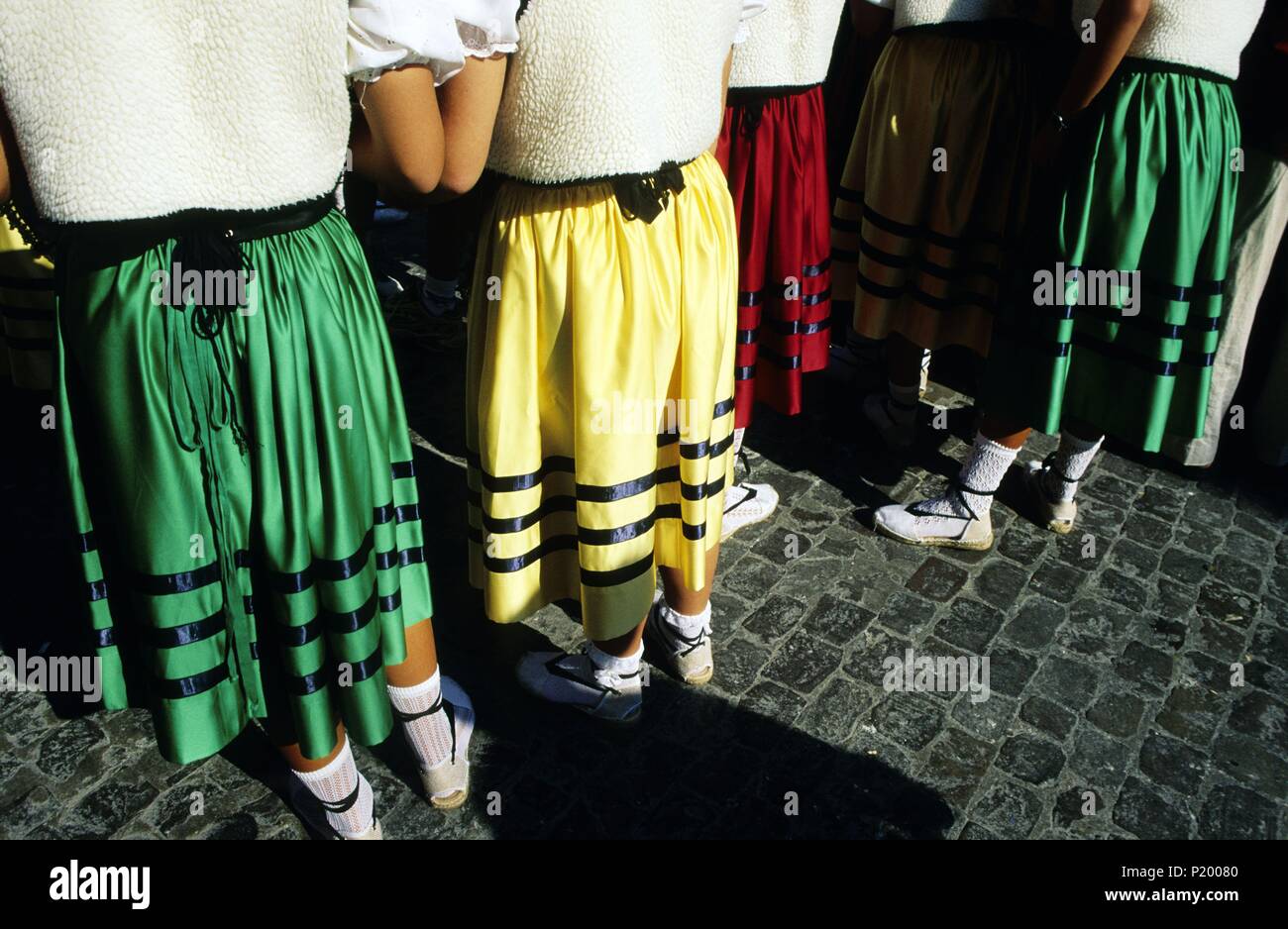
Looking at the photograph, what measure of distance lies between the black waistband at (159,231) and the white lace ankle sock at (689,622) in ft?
5.27

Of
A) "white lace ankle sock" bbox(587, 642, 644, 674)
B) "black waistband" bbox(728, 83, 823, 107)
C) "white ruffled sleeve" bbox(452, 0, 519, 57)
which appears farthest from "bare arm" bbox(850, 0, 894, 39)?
"white lace ankle sock" bbox(587, 642, 644, 674)

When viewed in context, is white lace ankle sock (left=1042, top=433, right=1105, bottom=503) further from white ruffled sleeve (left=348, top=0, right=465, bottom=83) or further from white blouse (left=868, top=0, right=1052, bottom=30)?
white ruffled sleeve (left=348, top=0, right=465, bottom=83)

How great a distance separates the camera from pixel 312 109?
1.68m

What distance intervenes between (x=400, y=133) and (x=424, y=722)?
1.40 m

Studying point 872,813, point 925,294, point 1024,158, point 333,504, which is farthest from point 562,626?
point 1024,158

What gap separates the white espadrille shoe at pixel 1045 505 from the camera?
3768 mm

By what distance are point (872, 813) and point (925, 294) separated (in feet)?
6.15

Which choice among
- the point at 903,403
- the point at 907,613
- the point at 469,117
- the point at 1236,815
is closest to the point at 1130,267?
the point at 903,403

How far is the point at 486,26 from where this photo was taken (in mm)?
1780

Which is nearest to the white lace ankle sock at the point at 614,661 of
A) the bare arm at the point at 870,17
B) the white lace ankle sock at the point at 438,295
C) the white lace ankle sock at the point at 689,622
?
the white lace ankle sock at the point at 689,622

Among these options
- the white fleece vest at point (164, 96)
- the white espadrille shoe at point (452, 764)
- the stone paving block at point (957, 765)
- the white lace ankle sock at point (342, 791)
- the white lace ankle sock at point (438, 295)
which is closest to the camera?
the white fleece vest at point (164, 96)

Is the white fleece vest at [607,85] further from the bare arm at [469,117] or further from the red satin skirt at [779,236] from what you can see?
the red satin skirt at [779,236]

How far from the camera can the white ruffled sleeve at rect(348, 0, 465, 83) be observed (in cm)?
164
